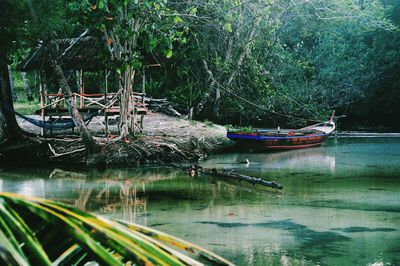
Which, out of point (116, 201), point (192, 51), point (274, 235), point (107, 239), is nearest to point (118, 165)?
point (116, 201)

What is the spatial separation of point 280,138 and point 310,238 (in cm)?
1016

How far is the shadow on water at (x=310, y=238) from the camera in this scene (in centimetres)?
598

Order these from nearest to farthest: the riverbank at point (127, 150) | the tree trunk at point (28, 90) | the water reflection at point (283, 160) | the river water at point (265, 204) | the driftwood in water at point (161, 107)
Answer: the river water at point (265, 204), the riverbank at point (127, 150), the water reflection at point (283, 160), the driftwood in water at point (161, 107), the tree trunk at point (28, 90)

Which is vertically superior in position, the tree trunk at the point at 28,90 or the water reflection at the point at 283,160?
the tree trunk at the point at 28,90

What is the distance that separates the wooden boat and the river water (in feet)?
5.27

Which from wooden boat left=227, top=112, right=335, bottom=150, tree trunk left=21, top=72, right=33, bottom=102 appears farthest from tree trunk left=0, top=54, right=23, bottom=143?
tree trunk left=21, top=72, right=33, bottom=102

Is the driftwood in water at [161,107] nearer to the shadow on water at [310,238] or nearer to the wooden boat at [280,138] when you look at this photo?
the wooden boat at [280,138]

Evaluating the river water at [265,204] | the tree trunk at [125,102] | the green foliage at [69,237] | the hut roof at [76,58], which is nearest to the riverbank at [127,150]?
the tree trunk at [125,102]

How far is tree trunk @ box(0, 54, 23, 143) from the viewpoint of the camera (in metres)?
13.0

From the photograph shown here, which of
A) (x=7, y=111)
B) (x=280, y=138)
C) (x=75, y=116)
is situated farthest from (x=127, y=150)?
(x=280, y=138)

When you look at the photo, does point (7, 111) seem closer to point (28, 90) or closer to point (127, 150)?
point (127, 150)

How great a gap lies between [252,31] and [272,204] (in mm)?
11284

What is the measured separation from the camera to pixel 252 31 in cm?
1908

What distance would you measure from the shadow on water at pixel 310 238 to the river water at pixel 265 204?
10mm
